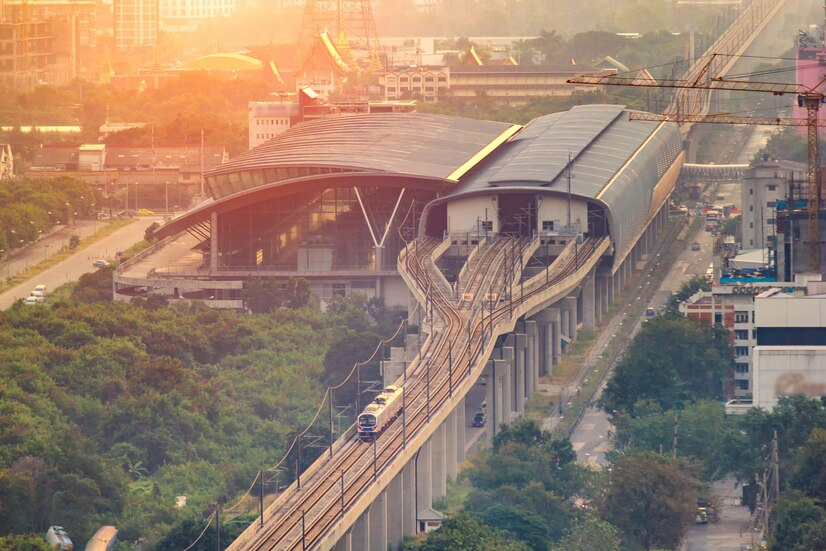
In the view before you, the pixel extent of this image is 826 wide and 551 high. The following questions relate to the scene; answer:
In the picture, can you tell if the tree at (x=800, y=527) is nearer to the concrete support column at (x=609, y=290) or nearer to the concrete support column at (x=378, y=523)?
the concrete support column at (x=378, y=523)

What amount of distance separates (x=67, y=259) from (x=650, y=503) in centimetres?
6621

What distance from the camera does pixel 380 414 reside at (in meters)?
86.2

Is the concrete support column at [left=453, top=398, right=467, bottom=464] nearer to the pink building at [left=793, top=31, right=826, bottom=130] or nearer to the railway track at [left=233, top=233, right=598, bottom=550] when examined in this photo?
the railway track at [left=233, top=233, right=598, bottom=550]

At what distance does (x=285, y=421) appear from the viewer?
325 feet

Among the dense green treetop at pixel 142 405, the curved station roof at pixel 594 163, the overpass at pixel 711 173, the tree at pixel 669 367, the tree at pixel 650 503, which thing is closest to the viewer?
the tree at pixel 650 503

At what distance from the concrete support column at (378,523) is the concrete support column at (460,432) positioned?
13.4 meters

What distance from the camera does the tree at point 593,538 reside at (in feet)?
260

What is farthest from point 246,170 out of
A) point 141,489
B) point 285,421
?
point 141,489

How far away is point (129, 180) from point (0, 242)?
105 ft

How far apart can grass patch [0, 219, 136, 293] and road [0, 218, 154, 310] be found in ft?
1.10

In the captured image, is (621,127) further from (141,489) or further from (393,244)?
(141,489)

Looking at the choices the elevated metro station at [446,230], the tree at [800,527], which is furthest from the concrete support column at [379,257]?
the tree at [800,527]

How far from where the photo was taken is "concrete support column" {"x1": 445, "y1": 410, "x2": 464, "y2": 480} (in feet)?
302

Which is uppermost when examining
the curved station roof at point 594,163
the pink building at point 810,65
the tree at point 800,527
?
the pink building at point 810,65
